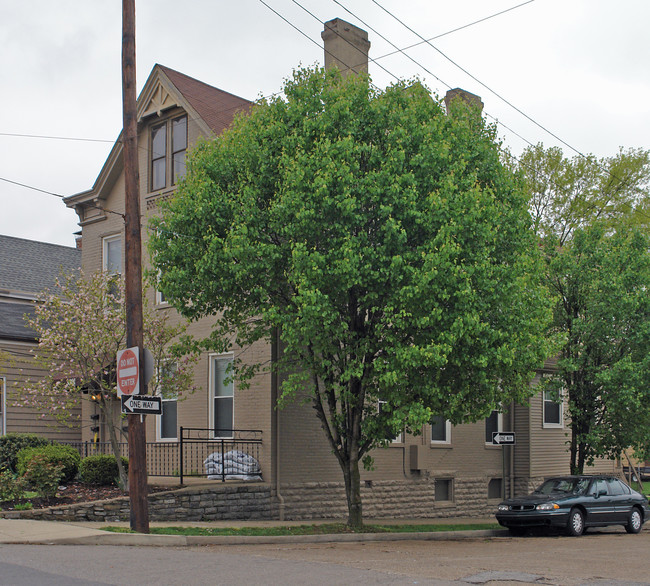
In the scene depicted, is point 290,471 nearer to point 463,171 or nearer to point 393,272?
point 393,272

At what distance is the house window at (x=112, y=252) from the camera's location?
24234 mm

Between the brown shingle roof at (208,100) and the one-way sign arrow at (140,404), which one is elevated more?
the brown shingle roof at (208,100)

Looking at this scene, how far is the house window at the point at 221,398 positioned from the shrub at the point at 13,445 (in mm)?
4660

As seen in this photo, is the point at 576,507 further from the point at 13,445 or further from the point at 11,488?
the point at 13,445

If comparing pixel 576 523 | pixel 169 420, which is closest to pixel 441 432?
pixel 576 523

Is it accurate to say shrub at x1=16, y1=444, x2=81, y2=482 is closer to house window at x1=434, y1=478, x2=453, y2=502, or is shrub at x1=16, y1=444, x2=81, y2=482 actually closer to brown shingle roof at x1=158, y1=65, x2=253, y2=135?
brown shingle roof at x1=158, y1=65, x2=253, y2=135

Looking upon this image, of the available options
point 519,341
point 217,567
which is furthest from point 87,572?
point 519,341

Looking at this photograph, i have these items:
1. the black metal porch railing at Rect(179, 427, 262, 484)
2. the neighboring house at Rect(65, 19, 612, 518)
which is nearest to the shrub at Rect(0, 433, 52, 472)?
the neighboring house at Rect(65, 19, 612, 518)

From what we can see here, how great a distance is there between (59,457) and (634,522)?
14170 millimetres

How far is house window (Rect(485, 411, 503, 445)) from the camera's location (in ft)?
89.8

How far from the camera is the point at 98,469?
19125mm

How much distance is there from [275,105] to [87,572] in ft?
34.8

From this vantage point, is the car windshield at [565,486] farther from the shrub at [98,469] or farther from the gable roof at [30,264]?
the gable roof at [30,264]

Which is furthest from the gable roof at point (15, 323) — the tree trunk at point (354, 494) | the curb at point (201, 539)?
the curb at point (201, 539)
